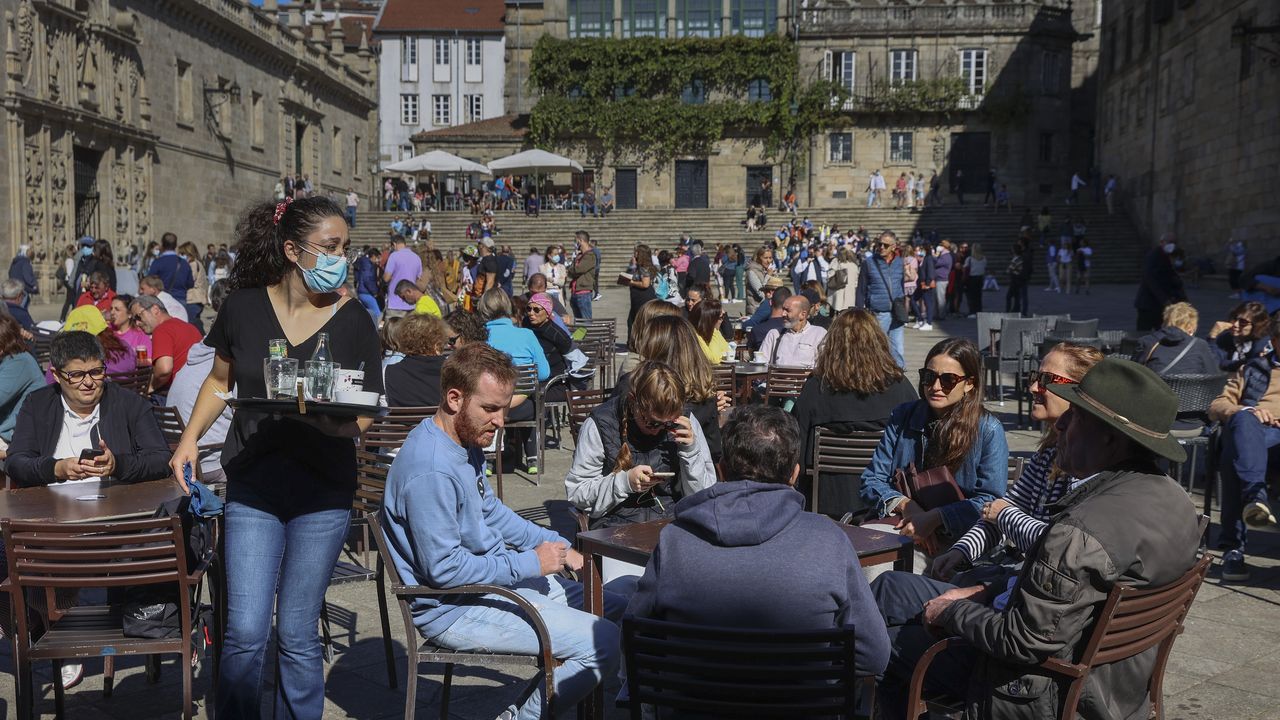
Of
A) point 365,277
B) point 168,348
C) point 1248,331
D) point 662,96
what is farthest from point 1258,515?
point 662,96

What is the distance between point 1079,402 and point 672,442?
2019mm

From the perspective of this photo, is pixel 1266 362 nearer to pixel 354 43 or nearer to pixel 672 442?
pixel 672 442

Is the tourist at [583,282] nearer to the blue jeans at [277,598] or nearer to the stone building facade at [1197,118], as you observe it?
the blue jeans at [277,598]

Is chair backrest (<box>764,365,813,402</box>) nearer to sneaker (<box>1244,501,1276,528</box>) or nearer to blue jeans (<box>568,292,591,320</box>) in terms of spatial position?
sneaker (<box>1244,501,1276,528</box>)

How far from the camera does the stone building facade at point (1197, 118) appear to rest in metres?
24.6

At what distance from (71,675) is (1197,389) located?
6320 millimetres

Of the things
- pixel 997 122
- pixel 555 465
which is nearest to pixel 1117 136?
pixel 997 122

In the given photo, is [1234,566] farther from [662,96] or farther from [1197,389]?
[662,96]

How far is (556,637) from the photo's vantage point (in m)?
3.58

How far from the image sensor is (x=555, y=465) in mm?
9359

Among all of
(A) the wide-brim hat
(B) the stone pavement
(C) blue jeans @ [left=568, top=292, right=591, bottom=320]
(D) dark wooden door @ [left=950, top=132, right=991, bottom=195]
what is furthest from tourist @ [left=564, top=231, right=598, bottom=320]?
(D) dark wooden door @ [left=950, top=132, right=991, bottom=195]

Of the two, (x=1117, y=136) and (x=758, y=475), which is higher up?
(x=1117, y=136)

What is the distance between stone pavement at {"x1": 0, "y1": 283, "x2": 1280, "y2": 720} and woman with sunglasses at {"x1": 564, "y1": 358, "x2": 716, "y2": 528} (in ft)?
2.63

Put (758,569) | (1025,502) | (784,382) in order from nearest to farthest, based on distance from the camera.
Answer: (758,569) → (1025,502) → (784,382)
